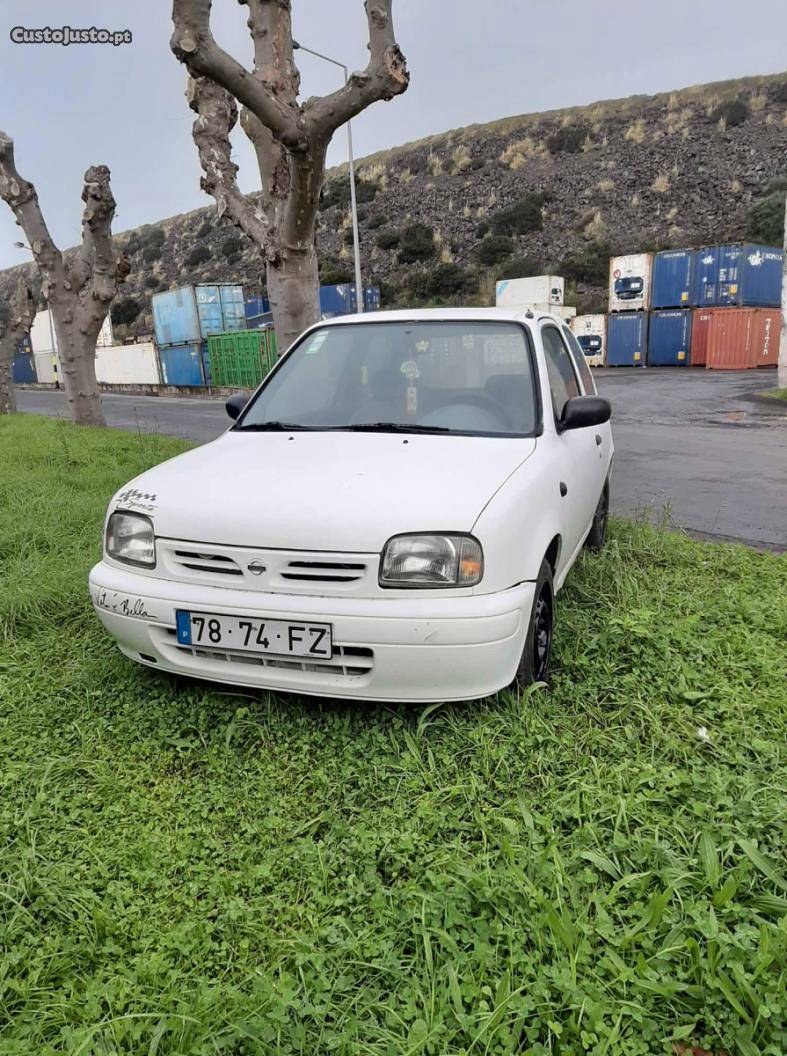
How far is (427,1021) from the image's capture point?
174cm

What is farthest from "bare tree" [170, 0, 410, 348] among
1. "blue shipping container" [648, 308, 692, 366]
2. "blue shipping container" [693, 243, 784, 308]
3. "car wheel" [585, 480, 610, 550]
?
"blue shipping container" [693, 243, 784, 308]

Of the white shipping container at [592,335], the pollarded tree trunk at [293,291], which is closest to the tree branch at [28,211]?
the pollarded tree trunk at [293,291]

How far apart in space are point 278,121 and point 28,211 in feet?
29.4

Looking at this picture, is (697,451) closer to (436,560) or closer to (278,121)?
(278,121)

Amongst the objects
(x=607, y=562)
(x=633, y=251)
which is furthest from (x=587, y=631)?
(x=633, y=251)

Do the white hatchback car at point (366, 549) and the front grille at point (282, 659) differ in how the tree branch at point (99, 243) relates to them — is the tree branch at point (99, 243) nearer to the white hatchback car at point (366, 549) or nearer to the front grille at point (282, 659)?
the white hatchback car at point (366, 549)

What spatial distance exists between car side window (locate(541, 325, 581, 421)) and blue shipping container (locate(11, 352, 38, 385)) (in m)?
45.2

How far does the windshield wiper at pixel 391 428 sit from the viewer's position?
11.4 ft

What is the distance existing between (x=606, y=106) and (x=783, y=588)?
61.0 m

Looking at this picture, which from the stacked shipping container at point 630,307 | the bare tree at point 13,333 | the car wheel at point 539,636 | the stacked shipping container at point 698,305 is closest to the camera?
the car wheel at point 539,636

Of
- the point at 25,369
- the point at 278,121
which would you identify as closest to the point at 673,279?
the point at 278,121

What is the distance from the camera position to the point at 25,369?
45.0 m

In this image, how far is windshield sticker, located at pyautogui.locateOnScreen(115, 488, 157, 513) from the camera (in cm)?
296

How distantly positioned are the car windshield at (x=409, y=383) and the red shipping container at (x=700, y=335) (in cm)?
2456
